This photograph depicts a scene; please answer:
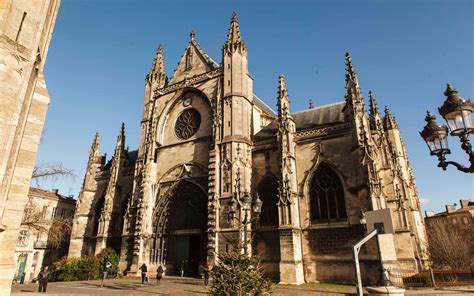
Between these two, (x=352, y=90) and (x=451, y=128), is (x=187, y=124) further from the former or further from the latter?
(x=451, y=128)

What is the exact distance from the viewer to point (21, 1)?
21.4 ft

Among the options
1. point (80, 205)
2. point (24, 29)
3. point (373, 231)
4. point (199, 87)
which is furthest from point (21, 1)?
point (80, 205)

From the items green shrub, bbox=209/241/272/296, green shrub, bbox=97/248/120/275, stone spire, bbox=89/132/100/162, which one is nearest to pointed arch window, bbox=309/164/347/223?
green shrub, bbox=209/241/272/296

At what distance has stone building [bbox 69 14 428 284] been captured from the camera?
49.8 feet

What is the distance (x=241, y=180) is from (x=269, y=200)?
218 cm

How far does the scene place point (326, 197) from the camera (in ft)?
53.8

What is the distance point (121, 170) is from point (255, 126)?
470 inches

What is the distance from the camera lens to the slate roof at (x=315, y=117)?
19.8m

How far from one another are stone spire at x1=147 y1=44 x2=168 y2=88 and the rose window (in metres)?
4.81

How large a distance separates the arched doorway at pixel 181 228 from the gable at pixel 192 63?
930 centimetres

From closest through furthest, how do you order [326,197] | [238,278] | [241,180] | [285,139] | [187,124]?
[238,278] < [326,197] < [285,139] < [241,180] < [187,124]

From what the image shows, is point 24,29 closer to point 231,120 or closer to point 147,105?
point 231,120

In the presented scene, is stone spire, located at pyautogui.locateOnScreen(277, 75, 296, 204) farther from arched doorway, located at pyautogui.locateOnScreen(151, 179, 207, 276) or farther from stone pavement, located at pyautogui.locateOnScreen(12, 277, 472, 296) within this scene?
arched doorway, located at pyautogui.locateOnScreen(151, 179, 207, 276)

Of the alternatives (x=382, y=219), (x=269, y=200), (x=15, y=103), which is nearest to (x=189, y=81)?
(x=269, y=200)
